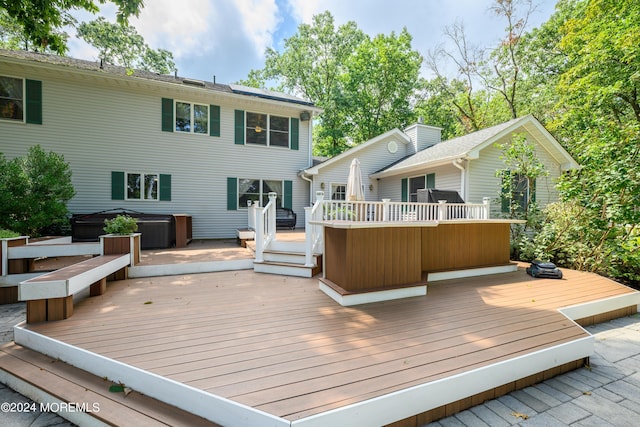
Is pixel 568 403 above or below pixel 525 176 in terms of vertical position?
below

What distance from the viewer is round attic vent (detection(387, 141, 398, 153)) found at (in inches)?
456

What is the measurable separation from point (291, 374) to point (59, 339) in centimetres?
248

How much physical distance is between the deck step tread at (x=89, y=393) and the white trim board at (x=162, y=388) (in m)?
0.04

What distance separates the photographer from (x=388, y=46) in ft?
57.7

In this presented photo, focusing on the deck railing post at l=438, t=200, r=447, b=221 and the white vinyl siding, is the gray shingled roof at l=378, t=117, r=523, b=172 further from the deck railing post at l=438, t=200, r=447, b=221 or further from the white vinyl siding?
the deck railing post at l=438, t=200, r=447, b=221

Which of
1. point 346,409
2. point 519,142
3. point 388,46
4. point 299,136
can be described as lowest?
point 346,409

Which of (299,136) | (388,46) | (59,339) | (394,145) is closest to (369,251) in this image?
(59,339)

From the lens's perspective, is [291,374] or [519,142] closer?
[291,374]

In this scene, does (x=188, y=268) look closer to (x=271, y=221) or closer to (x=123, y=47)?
(x=271, y=221)

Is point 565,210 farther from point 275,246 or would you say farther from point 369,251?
point 275,246

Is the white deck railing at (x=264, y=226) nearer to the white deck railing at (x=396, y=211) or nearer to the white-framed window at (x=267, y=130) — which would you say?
the white deck railing at (x=396, y=211)

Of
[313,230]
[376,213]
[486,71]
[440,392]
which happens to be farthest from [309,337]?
[486,71]

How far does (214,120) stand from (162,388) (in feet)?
29.5

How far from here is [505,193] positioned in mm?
8422
